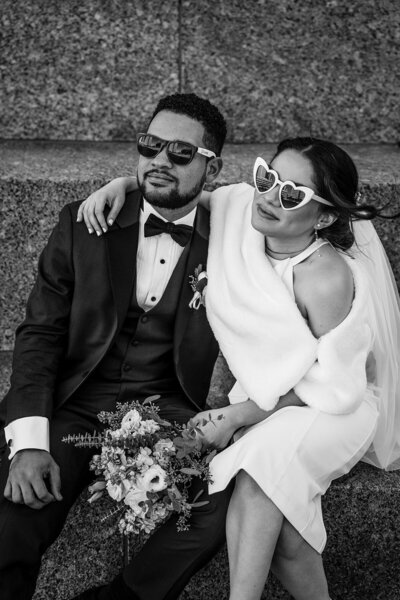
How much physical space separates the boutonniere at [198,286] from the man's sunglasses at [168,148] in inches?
16.1

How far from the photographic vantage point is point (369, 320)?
284 centimetres

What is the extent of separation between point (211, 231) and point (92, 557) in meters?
1.31

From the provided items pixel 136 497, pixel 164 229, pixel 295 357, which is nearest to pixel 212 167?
pixel 164 229

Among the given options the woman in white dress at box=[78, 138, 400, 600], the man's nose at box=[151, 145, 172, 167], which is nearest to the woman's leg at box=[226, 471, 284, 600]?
the woman in white dress at box=[78, 138, 400, 600]

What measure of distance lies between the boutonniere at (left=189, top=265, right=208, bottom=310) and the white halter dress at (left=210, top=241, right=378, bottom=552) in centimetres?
33

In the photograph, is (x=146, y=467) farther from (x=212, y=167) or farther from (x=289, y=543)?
(x=212, y=167)

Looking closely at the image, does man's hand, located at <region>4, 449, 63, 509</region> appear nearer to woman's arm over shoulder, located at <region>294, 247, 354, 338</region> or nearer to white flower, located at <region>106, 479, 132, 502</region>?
white flower, located at <region>106, 479, 132, 502</region>

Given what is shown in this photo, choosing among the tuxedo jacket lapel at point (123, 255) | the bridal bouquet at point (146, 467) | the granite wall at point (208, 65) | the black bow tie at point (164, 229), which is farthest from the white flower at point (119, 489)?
the granite wall at point (208, 65)

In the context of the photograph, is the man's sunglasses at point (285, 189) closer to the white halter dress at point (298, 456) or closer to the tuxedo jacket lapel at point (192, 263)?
the white halter dress at point (298, 456)

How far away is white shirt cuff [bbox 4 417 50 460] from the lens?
8.56 ft

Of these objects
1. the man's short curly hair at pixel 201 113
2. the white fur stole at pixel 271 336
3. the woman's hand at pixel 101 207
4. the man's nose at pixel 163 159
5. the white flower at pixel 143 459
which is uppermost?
the man's short curly hair at pixel 201 113

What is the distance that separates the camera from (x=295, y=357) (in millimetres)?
2646

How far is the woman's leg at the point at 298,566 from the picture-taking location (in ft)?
8.44

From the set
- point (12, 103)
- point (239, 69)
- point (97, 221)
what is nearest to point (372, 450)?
point (97, 221)
